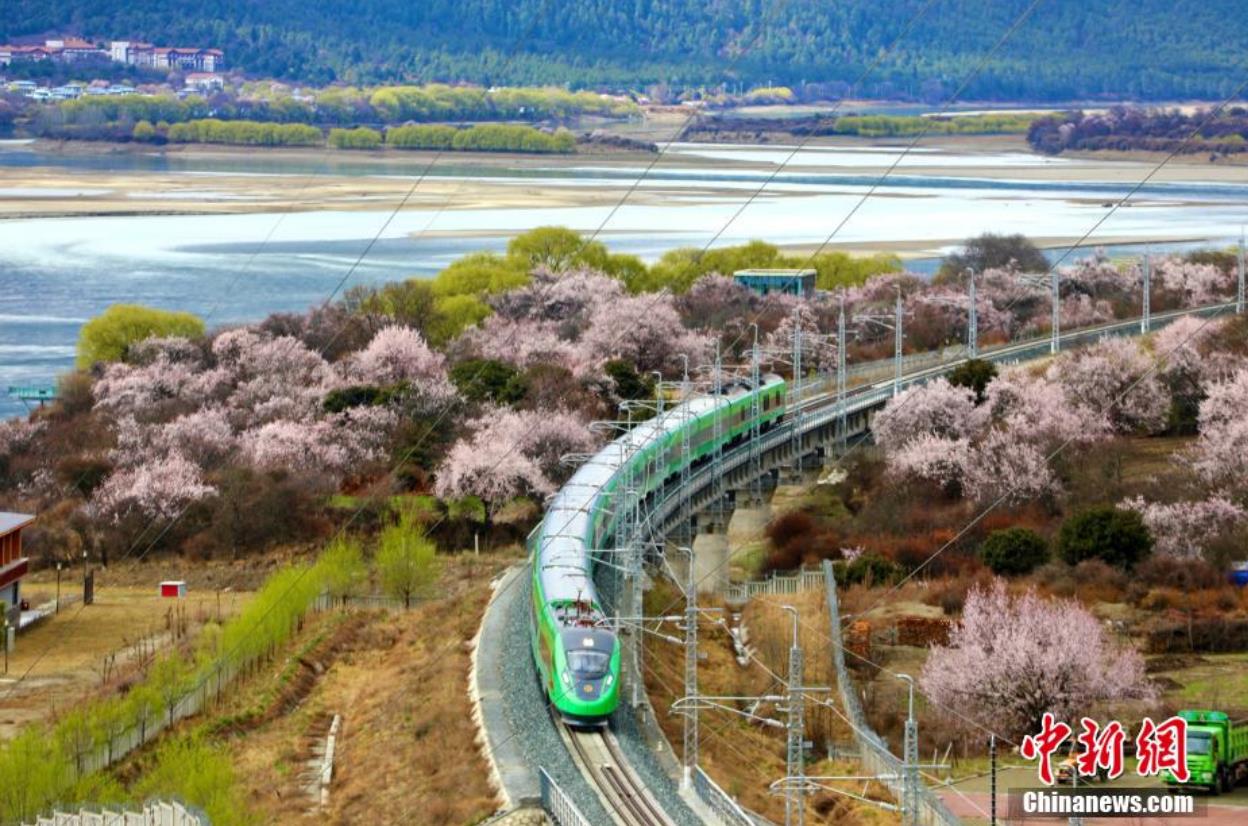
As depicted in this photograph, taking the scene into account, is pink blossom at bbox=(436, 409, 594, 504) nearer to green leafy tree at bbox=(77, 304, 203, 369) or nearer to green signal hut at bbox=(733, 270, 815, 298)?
green leafy tree at bbox=(77, 304, 203, 369)

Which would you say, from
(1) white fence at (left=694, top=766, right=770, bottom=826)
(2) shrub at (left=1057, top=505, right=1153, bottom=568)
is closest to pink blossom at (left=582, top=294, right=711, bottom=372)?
(2) shrub at (left=1057, top=505, right=1153, bottom=568)

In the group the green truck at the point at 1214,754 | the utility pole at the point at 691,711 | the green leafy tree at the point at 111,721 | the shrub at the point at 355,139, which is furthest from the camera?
the shrub at the point at 355,139

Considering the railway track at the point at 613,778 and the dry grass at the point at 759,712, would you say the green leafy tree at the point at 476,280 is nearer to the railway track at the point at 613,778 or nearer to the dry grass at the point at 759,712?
the dry grass at the point at 759,712

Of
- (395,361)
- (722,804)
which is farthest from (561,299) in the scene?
(722,804)

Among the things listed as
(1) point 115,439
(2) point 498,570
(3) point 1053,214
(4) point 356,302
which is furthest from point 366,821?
(3) point 1053,214

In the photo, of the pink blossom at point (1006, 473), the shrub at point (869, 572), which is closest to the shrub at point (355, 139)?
the pink blossom at point (1006, 473)

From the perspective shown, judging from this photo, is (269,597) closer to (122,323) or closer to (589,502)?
(589,502)

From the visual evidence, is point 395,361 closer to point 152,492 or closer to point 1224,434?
point 152,492
